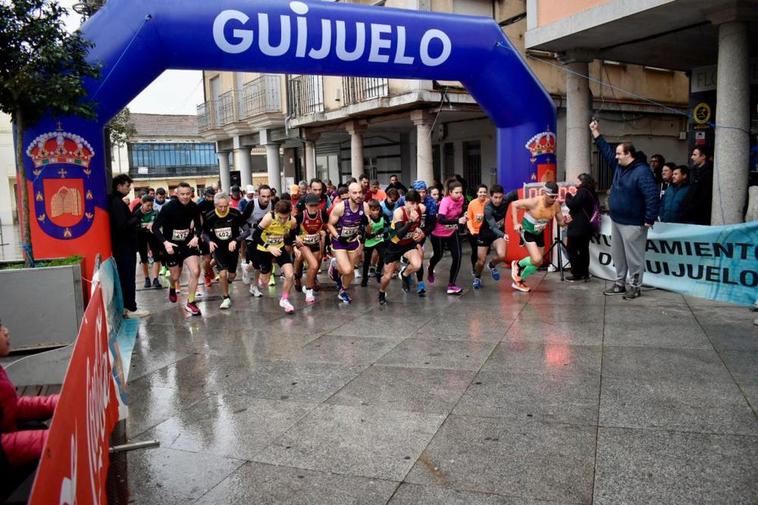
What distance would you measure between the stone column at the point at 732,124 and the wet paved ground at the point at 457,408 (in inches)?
→ 100

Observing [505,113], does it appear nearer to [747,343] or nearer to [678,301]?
[678,301]

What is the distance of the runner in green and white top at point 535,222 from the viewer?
9312 mm

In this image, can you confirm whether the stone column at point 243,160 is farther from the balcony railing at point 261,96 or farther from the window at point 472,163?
the window at point 472,163

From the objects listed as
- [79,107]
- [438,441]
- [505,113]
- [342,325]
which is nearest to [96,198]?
[79,107]

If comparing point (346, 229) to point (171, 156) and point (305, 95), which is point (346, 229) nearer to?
point (305, 95)

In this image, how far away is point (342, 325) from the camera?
7.96m

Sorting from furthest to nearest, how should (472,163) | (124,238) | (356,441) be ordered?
1. (472,163)
2. (124,238)
3. (356,441)

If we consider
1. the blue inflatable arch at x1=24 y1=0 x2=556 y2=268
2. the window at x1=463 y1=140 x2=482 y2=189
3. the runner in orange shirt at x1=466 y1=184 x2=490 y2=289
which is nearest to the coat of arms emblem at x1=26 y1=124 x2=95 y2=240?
the blue inflatable arch at x1=24 y1=0 x2=556 y2=268

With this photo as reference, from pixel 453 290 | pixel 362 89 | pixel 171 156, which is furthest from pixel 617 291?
pixel 171 156

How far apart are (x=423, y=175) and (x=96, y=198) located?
10078 millimetres

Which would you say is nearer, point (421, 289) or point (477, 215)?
point (421, 289)

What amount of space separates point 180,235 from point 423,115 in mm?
9201

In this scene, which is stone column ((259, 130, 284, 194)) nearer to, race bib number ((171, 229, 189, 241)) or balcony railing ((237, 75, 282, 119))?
balcony railing ((237, 75, 282, 119))

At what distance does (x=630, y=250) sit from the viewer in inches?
339
